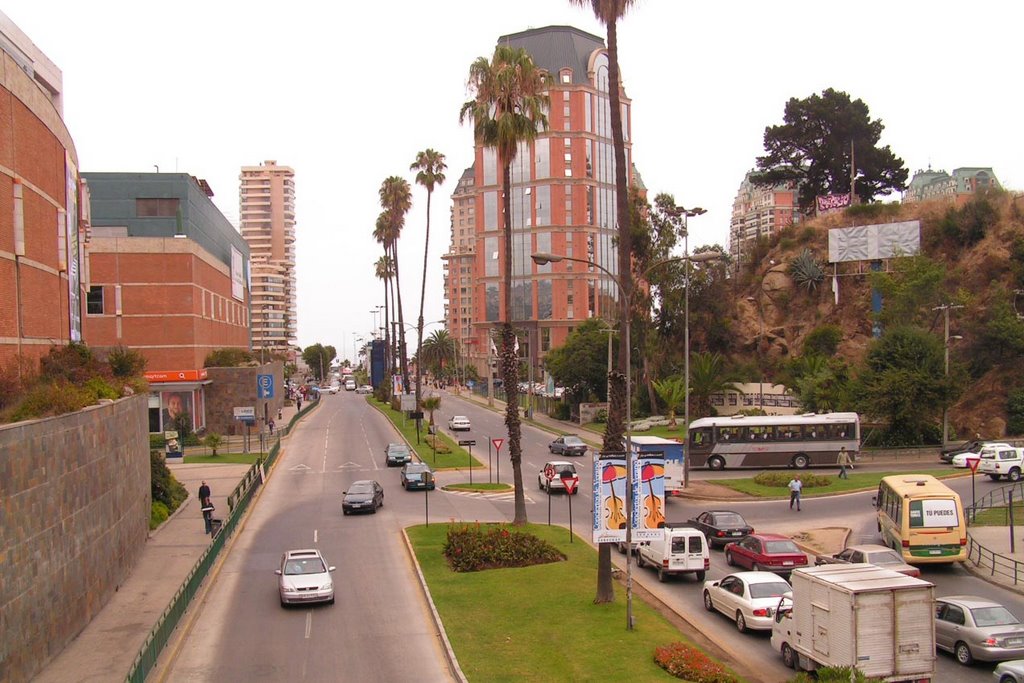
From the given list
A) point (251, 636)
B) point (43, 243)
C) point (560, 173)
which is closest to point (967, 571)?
point (251, 636)

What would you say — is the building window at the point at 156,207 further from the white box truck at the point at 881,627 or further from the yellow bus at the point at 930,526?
the white box truck at the point at 881,627

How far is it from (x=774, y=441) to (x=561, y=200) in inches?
3163

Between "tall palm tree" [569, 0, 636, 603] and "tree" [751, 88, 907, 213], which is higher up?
"tree" [751, 88, 907, 213]

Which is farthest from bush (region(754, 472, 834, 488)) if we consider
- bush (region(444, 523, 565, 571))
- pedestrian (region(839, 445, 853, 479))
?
bush (region(444, 523, 565, 571))

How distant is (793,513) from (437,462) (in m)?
25.3

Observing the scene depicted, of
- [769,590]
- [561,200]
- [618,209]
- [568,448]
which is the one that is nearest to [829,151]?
[561,200]

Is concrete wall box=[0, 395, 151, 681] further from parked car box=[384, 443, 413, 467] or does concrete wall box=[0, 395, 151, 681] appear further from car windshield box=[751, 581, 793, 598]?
parked car box=[384, 443, 413, 467]

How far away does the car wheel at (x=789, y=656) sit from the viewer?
17.8 m

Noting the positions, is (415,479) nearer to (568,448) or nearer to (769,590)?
(568,448)

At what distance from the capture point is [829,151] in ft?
320

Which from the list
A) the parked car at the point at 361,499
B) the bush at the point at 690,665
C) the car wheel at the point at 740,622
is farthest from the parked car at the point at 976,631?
the parked car at the point at 361,499

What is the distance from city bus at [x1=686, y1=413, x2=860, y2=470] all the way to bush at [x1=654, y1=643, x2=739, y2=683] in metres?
33.7

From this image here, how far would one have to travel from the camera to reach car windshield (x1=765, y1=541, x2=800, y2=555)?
25.7 meters

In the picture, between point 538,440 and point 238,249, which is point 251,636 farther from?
point 238,249
